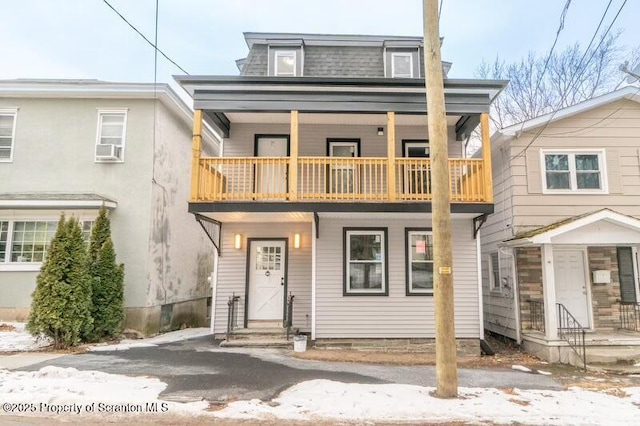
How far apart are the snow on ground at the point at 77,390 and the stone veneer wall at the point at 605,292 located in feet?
31.4

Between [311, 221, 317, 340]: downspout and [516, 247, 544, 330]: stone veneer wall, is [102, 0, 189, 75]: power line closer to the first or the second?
[311, 221, 317, 340]: downspout

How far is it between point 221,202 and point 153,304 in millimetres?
4350

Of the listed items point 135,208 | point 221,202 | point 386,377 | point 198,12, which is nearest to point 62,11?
point 198,12

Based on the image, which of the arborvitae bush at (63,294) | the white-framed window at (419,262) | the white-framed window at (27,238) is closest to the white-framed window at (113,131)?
the white-framed window at (27,238)

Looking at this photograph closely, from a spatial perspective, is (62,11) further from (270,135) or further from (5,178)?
(270,135)

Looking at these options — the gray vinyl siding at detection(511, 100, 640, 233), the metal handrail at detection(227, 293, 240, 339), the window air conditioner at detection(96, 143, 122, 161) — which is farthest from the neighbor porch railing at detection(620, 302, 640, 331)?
the window air conditioner at detection(96, 143, 122, 161)

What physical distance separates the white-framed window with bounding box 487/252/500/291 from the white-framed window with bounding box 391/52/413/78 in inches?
230

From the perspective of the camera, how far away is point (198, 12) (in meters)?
11.6

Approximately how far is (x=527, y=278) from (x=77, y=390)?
9.63m

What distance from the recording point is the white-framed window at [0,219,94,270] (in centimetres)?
1103

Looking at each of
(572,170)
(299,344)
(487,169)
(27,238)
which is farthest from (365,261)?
(27,238)

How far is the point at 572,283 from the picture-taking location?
9.98 metres

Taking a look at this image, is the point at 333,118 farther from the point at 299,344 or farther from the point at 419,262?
the point at 299,344

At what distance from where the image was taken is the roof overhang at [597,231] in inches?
335
